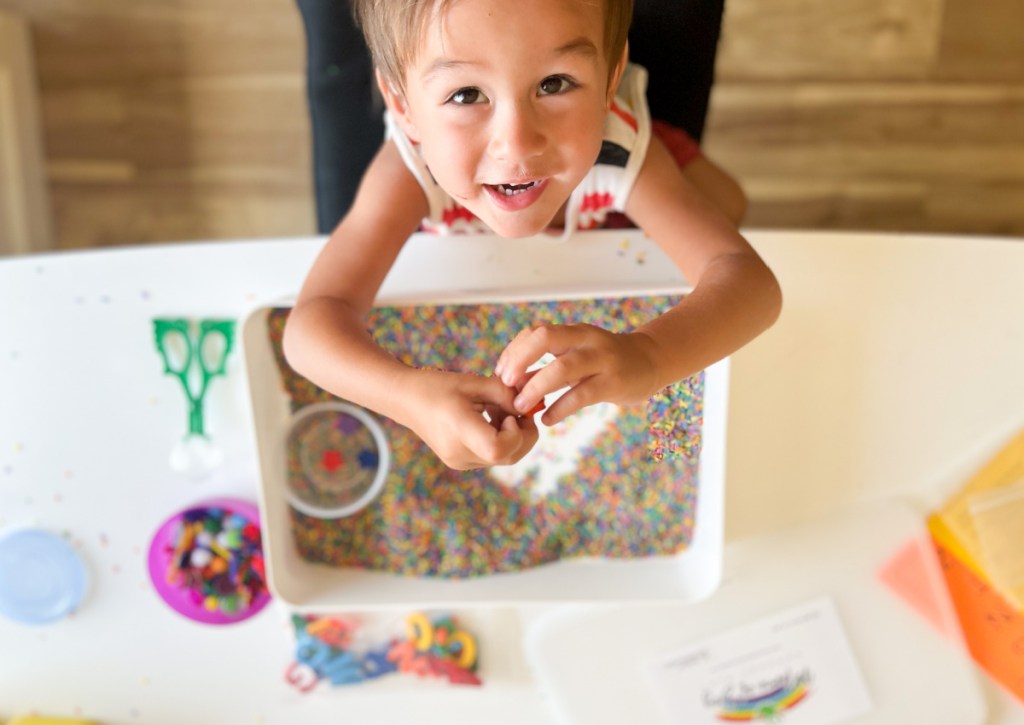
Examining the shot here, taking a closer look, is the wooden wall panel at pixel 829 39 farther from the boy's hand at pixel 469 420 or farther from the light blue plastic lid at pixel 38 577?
the light blue plastic lid at pixel 38 577

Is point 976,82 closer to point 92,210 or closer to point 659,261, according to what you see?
point 659,261

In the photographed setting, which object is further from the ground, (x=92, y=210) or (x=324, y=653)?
(x=92, y=210)

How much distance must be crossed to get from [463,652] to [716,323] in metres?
0.44

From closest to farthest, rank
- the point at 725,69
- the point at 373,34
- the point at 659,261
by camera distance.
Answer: the point at 373,34 → the point at 659,261 → the point at 725,69

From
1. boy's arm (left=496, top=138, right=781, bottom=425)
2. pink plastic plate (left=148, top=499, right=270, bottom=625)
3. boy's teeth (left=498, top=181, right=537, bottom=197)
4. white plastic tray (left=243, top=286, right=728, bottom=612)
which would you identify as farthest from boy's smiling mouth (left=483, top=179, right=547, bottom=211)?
pink plastic plate (left=148, top=499, right=270, bottom=625)

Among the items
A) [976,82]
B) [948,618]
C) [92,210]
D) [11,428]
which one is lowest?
[948,618]

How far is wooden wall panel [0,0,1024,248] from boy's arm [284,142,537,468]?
611mm

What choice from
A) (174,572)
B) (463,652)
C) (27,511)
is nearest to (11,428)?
(27,511)

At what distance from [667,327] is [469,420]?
0.50 ft

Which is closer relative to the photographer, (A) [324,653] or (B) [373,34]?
(B) [373,34]

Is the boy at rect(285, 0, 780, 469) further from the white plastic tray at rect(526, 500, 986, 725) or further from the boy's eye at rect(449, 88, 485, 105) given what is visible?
the white plastic tray at rect(526, 500, 986, 725)

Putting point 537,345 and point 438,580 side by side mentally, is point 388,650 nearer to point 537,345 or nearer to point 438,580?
point 438,580

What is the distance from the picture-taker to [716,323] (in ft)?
2.08

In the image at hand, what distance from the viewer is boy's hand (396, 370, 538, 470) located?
0.53 meters
